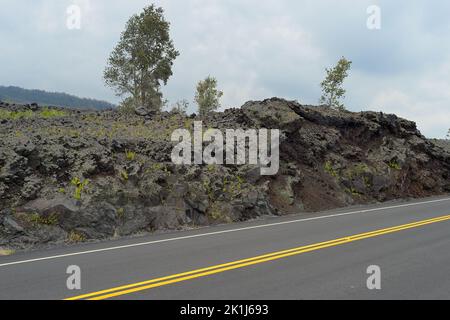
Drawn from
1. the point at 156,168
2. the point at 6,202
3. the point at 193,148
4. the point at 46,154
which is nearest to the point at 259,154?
the point at 193,148

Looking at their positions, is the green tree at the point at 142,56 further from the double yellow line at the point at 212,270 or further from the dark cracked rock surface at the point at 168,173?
the double yellow line at the point at 212,270

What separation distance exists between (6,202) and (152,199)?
4321 mm

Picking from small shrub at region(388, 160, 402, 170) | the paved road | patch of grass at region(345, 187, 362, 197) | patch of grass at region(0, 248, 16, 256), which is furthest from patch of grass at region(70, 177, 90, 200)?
small shrub at region(388, 160, 402, 170)

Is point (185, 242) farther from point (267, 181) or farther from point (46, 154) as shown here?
point (267, 181)

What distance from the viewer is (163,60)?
1275 inches

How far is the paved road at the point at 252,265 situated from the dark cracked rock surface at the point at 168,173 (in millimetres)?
1807

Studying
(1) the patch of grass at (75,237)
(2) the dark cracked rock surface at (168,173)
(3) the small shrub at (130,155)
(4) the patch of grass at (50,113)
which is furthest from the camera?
(4) the patch of grass at (50,113)

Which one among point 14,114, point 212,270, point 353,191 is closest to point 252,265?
point 212,270

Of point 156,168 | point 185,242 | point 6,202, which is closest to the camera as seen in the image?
point 185,242

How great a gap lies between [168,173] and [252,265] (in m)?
8.25

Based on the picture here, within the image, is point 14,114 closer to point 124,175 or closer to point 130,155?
point 130,155

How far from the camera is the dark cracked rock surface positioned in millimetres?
13055

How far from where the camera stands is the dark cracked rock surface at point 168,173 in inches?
514

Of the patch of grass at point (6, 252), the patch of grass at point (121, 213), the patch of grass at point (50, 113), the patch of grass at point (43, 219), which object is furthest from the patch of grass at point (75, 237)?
the patch of grass at point (50, 113)
